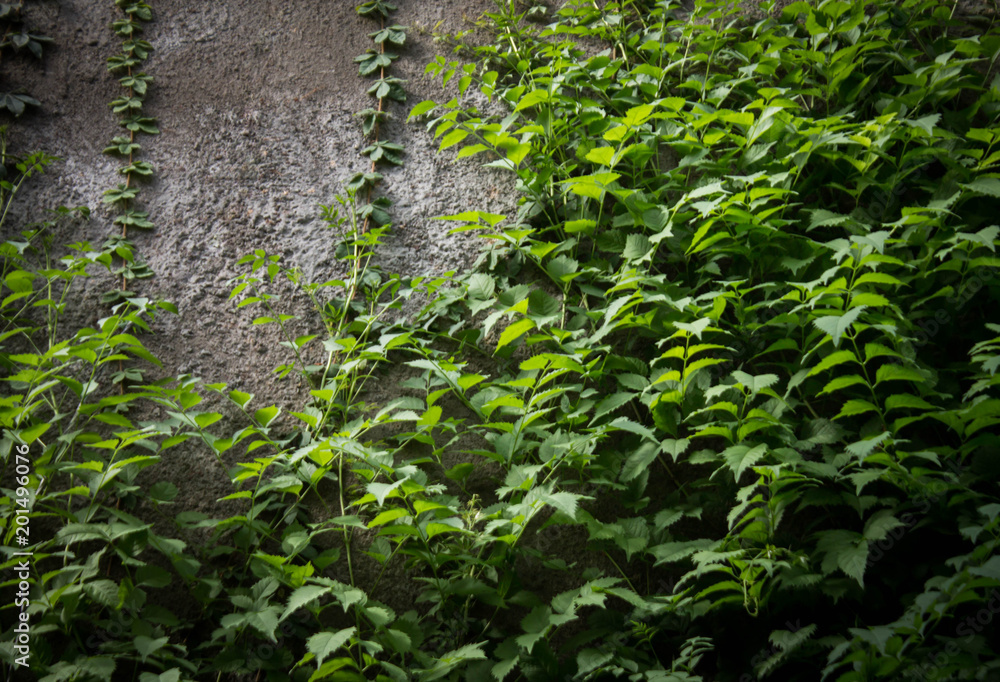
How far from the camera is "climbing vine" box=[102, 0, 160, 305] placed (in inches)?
73.8

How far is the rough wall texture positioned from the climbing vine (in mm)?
31

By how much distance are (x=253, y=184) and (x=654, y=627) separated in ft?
5.87

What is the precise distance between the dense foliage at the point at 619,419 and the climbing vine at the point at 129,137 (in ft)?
0.59

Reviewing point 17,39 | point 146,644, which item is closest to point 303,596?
point 146,644

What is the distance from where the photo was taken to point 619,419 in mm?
1348

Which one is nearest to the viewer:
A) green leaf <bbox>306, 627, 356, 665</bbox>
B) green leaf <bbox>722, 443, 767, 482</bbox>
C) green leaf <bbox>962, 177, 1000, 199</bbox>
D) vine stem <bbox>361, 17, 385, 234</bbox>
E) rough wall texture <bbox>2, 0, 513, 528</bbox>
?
green leaf <bbox>306, 627, 356, 665</bbox>

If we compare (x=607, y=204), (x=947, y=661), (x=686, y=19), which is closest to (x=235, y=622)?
(x=947, y=661)

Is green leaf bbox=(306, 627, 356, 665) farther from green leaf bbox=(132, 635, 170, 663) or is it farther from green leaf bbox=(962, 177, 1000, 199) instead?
green leaf bbox=(962, 177, 1000, 199)

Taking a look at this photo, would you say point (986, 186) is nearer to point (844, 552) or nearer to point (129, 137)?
point (844, 552)

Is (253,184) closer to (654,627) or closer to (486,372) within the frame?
(486,372)

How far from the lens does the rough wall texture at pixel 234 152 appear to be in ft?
6.13

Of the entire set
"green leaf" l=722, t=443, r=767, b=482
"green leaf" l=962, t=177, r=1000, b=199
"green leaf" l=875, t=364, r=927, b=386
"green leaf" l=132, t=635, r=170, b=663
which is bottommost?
"green leaf" l=132, t=635, r=170, b=663

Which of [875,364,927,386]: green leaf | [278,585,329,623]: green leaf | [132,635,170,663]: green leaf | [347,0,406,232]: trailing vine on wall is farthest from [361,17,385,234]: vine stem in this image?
[875,364,927,386]: green leaf

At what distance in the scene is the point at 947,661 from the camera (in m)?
1.11
